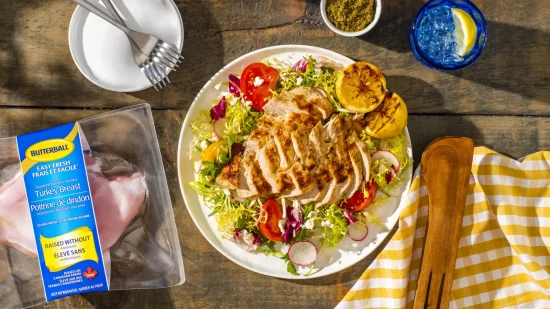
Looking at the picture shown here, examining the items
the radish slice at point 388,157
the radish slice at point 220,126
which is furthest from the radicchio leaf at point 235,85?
the radish slice at point 388,157

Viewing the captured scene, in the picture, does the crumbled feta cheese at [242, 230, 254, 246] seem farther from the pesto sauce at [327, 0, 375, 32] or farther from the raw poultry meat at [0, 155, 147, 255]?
the pesto sauce at [327, 0, 375, 32]

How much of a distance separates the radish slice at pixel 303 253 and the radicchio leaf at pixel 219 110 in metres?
1.00

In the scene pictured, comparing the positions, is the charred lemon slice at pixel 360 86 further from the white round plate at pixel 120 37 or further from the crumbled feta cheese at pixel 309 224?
the white round plate at pixel 120 37

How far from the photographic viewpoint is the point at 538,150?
12.4 feet

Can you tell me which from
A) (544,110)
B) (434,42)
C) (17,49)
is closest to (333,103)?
(434,42)

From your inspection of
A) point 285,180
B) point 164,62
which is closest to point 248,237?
point 285,180

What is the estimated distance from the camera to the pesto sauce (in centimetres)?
345

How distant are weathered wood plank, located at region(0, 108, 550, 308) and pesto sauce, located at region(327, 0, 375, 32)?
762 mm

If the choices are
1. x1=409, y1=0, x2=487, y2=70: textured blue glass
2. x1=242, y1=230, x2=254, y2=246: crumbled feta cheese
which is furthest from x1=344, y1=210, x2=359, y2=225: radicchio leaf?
x1=409, y1=0, x2=487, y2=70: textured blue glass

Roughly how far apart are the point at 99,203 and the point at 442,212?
2287 millimetres

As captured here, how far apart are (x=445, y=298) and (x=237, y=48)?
2.26 m

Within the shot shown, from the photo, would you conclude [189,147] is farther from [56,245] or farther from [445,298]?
[445,298]

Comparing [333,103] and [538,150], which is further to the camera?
[538,150]

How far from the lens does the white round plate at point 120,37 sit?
3.53 m
